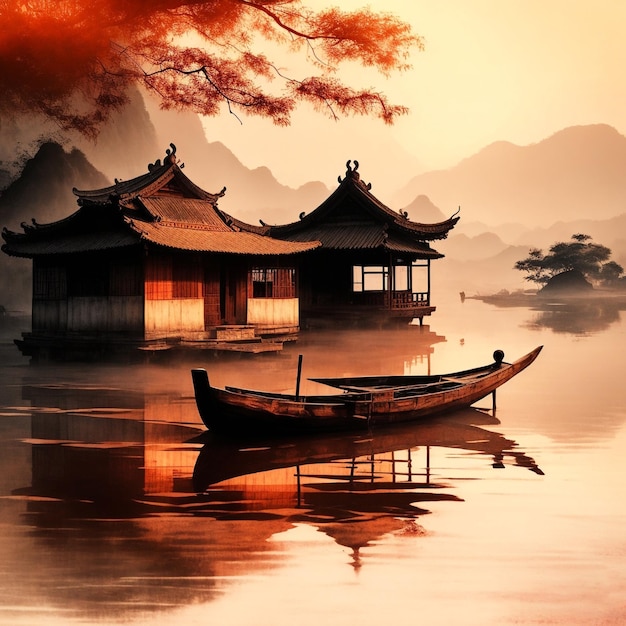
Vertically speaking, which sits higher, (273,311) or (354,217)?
(354,217)

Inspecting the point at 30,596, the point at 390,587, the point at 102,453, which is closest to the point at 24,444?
the point at 102,453

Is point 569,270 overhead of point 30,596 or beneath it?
overhead

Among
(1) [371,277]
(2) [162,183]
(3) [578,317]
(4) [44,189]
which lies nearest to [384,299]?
(2) [162,183]

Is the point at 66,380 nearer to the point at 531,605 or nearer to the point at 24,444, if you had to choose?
the point at 24,444

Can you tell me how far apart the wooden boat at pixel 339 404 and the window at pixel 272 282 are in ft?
42.4

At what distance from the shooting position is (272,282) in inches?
A: 1148

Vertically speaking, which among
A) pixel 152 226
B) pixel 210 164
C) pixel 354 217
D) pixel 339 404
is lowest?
pixel 339 404

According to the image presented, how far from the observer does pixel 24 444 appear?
513 inches

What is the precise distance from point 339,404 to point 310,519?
14.0ft

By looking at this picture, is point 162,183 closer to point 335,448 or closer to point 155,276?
point 155,276

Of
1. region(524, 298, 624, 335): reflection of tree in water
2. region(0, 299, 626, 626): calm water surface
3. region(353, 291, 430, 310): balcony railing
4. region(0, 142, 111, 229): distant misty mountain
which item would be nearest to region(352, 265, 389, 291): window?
region(353, 291, 430, 310): balcony railing

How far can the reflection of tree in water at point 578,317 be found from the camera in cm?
4297

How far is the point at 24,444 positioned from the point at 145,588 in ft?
22.3

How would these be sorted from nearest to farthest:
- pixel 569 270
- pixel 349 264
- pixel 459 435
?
pixel 459 435
pixel 349 264
pixel 569 270
